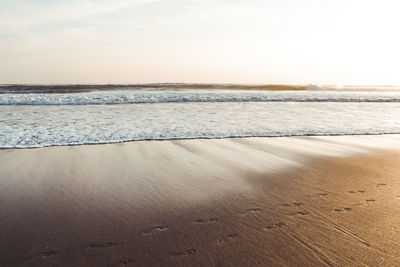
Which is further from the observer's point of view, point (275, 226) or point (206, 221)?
point (206, 221)

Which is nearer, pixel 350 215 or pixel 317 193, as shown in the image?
pixel 350 215

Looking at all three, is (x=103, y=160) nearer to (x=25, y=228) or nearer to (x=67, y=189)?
(x=67, y=189)

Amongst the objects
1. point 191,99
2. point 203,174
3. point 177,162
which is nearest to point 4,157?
point 177,162

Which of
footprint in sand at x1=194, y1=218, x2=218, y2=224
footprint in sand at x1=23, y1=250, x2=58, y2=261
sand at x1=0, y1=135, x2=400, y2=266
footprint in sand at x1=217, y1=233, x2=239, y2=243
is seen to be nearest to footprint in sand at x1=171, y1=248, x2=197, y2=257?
sand at x1=0, y1=135, x2=400, y2=266

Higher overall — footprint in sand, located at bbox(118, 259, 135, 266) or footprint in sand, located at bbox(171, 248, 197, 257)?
footprint in sand, located at bbox(118, 259, 135, 266)

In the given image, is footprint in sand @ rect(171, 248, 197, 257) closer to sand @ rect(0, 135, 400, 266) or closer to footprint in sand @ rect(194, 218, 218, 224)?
sand @ rect(0, 135, 400, 266)

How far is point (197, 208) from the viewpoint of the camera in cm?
338

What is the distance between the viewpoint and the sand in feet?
7.95

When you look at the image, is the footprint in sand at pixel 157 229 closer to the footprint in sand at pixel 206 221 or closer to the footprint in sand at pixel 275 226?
the footprint in sand at pixel 206 221

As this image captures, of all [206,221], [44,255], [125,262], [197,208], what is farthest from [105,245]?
[197,208]

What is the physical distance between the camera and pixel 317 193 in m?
3.88

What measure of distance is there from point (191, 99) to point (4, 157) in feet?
50.1

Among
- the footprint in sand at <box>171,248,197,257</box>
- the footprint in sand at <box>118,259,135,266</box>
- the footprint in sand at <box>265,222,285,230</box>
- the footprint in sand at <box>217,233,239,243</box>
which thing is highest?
the footprint in sand at <box>118,259,135,266</box>

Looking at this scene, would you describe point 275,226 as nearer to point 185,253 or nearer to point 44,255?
point 185,253
